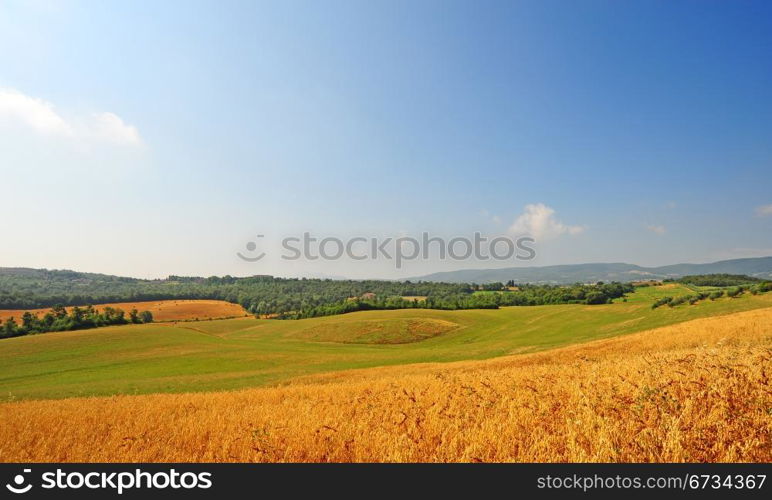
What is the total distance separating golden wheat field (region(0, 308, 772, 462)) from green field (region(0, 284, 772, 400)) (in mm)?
21497

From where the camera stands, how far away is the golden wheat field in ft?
15.0

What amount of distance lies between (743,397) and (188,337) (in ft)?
252

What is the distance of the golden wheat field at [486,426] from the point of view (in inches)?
180

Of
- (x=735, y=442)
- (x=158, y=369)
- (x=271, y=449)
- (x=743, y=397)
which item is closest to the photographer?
(x=735, y=442)

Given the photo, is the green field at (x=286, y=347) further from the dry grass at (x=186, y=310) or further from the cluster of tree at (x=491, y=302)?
the dry grass at (x=186, y=310)

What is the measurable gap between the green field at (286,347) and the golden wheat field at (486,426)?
70.5ft

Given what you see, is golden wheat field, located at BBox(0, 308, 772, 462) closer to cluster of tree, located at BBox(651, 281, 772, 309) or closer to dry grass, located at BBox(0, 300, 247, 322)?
cluster of tree, located at BBox(651, 281, 772, 309)

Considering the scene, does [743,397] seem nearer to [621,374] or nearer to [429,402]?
[621,374]

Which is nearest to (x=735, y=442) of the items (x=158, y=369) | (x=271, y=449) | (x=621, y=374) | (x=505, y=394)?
(x=505, y=394)
